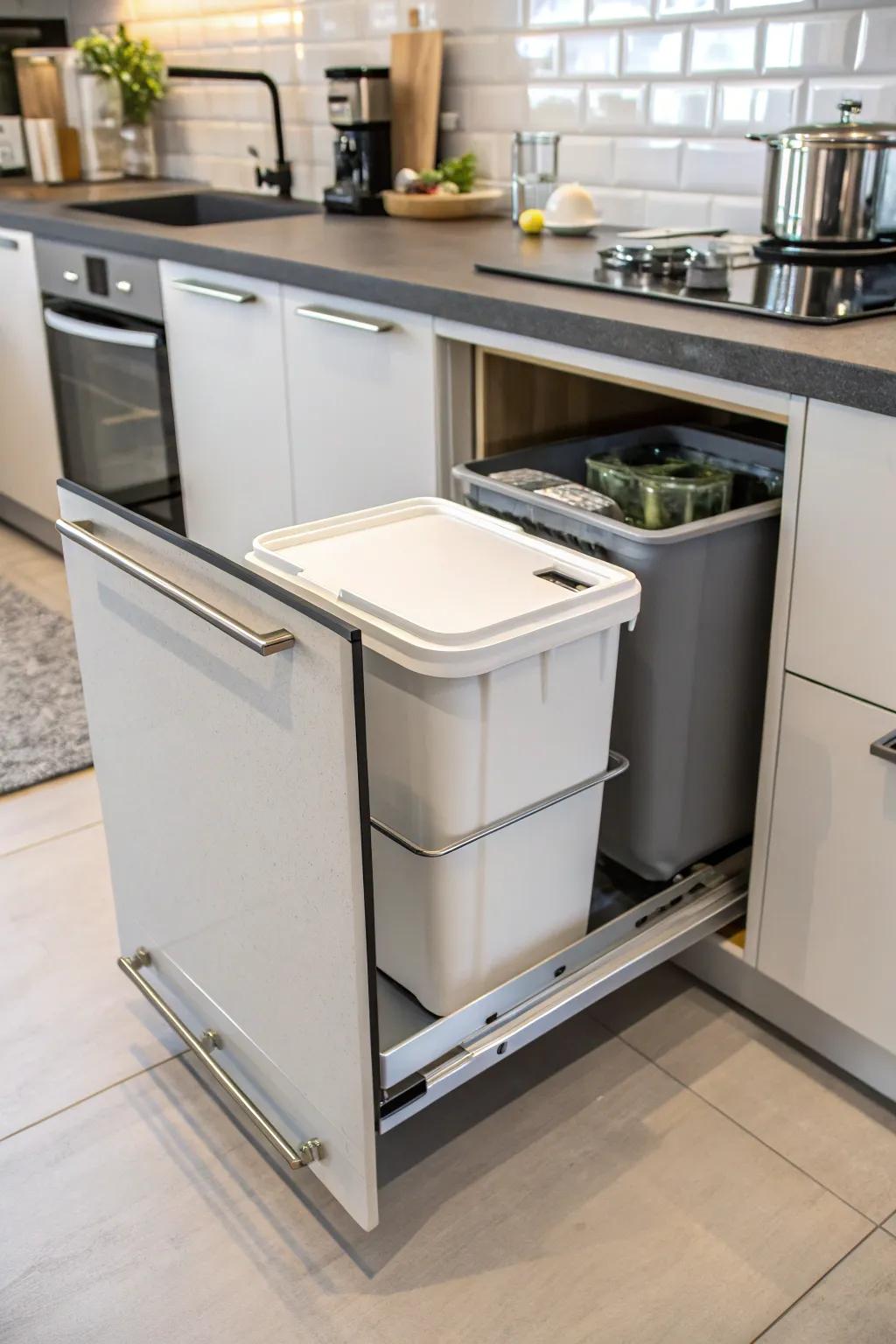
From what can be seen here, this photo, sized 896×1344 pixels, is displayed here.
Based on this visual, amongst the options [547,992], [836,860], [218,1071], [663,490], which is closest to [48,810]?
[218,1071]

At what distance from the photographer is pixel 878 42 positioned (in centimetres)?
176

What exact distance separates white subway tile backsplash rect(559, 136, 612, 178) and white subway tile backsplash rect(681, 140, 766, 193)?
0.18m

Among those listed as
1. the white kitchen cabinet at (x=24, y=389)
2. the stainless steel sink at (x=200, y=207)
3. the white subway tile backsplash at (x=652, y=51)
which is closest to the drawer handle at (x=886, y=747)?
the white subway tile backsplash at (x=652, y=51)

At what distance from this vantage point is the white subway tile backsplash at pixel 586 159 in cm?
222

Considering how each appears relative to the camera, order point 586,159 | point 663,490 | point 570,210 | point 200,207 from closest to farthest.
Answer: point 663,490
point 570,210
point 586,159
point 200,207

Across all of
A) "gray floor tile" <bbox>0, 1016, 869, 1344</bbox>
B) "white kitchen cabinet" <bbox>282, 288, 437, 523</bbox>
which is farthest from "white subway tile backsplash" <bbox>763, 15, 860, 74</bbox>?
"gray floor tile" <bbox>0, 1016, 869, 1344</bbox>

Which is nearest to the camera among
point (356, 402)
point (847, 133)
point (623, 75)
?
point (847, 133)

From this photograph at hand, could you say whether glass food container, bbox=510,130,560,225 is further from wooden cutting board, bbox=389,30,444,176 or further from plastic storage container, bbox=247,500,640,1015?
plastic storage container, bbox=247,500,640,1015

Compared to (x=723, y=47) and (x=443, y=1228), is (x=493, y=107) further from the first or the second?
(x=443, y=1228)

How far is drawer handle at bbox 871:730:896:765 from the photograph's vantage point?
1164 millimetres

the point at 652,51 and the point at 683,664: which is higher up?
the point at 652,51

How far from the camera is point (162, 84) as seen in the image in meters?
3.18

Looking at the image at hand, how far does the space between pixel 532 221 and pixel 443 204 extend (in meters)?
0.32

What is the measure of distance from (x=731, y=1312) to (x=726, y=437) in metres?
1.00
